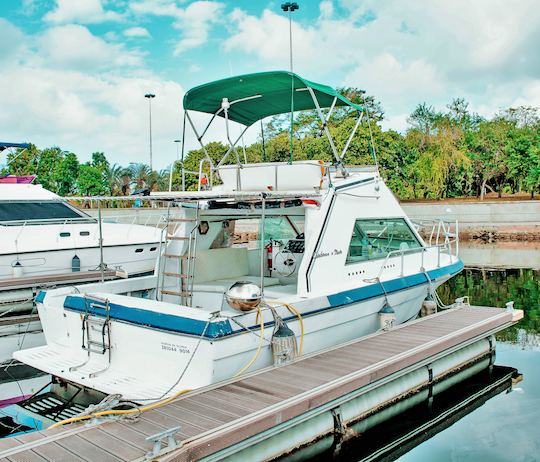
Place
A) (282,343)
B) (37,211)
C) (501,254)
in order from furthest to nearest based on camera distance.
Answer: (501,254)
(37,211)
(282,343)

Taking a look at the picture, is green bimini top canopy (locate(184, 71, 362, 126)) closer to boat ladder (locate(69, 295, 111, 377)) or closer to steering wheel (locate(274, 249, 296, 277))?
steering wheel (locate(274, 249, 296, 277))

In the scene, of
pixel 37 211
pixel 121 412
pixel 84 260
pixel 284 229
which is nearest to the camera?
pixel 121 412

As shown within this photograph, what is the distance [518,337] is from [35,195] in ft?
38.2

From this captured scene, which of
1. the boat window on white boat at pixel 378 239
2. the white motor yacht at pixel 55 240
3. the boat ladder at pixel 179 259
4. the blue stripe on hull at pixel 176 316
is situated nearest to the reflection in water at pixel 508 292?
the boat window on white boat at pixel 378 239

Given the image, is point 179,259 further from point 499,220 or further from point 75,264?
point 499,220

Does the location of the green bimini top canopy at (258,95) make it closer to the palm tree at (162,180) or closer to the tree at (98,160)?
the palm tree at (162,180)

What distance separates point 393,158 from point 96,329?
35249 mm

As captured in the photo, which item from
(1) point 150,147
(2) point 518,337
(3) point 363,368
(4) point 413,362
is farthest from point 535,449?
(1) point 150,147

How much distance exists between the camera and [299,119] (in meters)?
39.8

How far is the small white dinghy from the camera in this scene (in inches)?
236

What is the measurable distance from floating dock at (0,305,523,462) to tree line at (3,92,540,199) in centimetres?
2944

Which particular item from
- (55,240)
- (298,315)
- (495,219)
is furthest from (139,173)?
(298,315)

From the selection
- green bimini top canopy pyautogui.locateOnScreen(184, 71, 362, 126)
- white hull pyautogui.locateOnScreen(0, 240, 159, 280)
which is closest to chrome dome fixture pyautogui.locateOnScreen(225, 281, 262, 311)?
green bimini top canopy pyautogui.locateOnScreen(184, 71, 362, 126)

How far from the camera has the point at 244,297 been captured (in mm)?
6020
